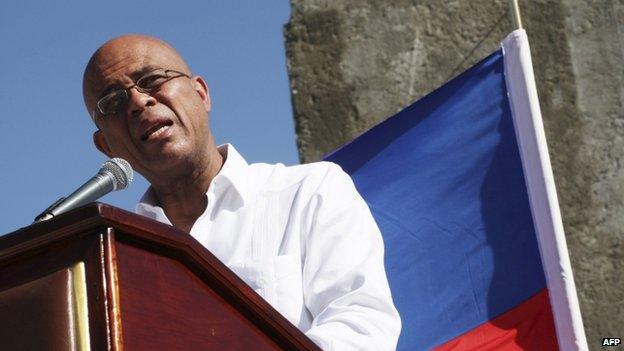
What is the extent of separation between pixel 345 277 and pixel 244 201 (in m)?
0.42

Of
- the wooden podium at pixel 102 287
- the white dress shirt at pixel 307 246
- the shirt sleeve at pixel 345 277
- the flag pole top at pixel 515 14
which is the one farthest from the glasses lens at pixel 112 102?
the flag pole top at pixel 515 14

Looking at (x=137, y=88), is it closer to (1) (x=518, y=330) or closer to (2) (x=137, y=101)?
(2) (x=137, y=101)

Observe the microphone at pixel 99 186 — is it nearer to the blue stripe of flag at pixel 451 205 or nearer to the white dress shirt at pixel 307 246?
the white dress shirt at pixel 307 246

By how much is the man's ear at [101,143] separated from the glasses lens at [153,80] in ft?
0.82

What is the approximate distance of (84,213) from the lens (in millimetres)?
1707

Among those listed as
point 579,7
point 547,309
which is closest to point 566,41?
point 579,7

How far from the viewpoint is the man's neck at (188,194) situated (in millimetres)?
3043

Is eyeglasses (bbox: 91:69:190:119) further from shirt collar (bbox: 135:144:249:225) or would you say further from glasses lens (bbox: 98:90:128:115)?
shirt collar (bbox: 135:144:249:225)

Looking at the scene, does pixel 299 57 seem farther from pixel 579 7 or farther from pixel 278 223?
pixel 278 223

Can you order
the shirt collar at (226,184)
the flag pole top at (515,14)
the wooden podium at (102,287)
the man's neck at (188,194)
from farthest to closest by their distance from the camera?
the flag pole top at (515,14) → the man's neck at (188,194) → the shirt collar at (226,184) → the wooden podium at (102,287)

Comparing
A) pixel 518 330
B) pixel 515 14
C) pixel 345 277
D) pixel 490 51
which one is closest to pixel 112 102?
pixel 345 277

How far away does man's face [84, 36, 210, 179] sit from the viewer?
2.96m

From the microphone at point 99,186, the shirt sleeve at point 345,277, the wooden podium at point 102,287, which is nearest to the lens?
the wooden podium at point 102,287

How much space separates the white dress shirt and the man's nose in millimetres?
207
